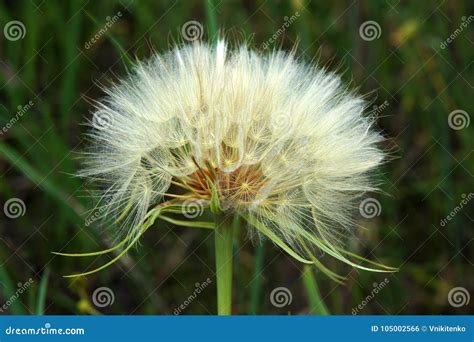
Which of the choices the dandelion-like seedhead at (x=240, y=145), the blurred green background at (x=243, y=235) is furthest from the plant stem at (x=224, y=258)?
the blurred green background at (x=243, y=235)

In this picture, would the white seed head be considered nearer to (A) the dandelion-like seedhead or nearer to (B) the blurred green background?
(A) the dandelion-like seedhead

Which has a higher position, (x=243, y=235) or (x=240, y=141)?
(x=240, y=141)

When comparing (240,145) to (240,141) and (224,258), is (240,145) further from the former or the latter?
(224,258)

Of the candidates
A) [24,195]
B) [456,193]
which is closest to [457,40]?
[456,193]

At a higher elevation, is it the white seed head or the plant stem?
the white seed head

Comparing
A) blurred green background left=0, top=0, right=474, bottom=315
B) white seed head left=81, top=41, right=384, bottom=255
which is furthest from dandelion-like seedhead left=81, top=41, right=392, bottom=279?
blurred green background left=0, top=0, right=474, bottom=315

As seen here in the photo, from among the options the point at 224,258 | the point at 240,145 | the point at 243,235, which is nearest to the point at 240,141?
the point at 240,145
